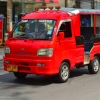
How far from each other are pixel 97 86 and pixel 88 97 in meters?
1.34

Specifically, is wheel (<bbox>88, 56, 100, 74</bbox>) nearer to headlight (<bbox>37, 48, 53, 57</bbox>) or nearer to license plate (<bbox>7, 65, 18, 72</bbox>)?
headlight (<bbox>37, 48, 53, 57</bbox>)

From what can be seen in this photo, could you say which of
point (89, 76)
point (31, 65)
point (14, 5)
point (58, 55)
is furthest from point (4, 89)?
point (14, 5)

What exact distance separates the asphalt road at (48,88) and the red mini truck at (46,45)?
0.37 meters

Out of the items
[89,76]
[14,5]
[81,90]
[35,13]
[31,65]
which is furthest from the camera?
[14,5]

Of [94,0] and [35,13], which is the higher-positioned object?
[94,0]

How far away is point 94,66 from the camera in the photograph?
11023 mm

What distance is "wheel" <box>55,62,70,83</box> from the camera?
9102 millimetres

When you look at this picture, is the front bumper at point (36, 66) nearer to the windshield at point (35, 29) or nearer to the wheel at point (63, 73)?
the wheel at point (63, 73)

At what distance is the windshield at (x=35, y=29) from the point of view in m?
8.99

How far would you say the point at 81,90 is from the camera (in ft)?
27.1

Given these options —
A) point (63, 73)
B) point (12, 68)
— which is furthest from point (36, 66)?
point (63, 73)

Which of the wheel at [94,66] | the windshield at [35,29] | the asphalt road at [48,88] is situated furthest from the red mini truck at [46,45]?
the wheel at [94,66]

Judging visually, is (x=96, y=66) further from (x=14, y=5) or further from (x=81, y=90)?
(x=14, y=5)

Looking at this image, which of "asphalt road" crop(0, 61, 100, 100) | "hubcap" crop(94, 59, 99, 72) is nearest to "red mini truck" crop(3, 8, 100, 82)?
"asphalt road" crop(0, 61, 100, 100)
